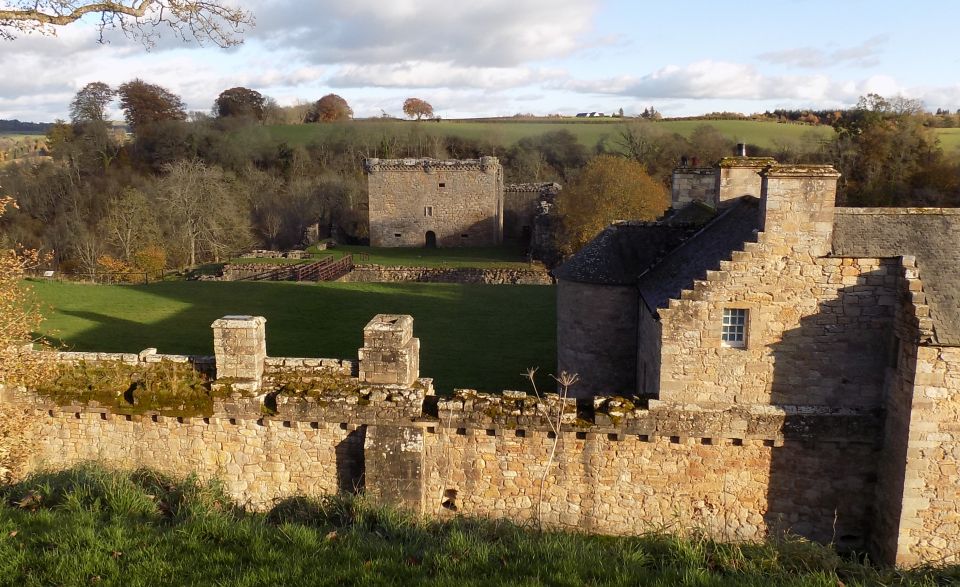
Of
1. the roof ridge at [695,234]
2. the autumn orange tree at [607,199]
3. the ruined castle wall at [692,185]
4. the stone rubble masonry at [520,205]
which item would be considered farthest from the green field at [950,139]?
the roof ridge at [695,234]

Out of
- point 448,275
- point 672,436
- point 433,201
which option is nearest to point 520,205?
point 433,201

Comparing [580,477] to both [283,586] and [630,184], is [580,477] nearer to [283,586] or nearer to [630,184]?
[283,586]

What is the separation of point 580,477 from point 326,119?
94.5 m

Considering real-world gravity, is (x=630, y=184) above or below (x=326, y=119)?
below

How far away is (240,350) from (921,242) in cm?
1131

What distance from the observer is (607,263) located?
1549 centimetres

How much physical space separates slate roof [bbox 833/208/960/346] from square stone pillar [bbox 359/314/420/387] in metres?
7.16

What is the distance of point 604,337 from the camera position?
15430mm

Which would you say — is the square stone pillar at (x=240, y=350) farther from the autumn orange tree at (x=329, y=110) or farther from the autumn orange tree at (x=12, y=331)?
the autumn orange tree at (x=329, y=110)

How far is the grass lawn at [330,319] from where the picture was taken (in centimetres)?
1958

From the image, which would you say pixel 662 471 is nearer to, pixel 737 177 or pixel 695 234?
pixel 695 234

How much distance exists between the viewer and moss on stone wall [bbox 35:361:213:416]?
1013 cm

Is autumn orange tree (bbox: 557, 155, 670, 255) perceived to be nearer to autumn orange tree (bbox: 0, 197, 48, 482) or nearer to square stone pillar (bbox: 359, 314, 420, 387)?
square stone pillar (bbox: 359, 314, 420, 387)

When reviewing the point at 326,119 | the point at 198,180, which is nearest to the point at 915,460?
the point at 198,180
